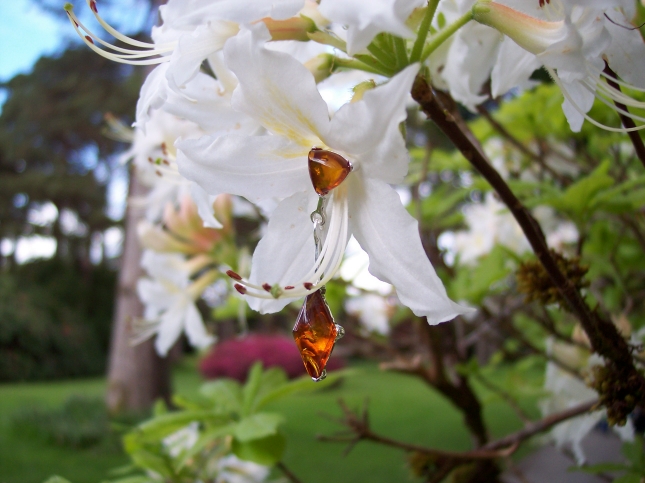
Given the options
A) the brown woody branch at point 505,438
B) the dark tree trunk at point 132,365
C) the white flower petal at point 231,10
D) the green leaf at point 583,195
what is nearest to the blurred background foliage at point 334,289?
the green leaf at point 583,195

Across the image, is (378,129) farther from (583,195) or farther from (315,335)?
(583,195)

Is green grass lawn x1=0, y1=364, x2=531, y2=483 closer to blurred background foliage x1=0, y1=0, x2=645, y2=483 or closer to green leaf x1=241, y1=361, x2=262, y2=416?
blurred background foliage x1=0, y1=0, x2=645, y2=483


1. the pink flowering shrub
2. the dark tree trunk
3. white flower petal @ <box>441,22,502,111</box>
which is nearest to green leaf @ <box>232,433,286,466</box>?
white flower petal @ <box>441,22,502,111</box>

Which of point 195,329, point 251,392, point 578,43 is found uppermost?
point 578,43

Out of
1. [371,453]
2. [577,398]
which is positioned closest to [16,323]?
[371,453]

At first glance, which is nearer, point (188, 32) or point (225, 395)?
point (188, 32)

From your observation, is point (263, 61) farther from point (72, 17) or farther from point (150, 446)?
point (150, 446)

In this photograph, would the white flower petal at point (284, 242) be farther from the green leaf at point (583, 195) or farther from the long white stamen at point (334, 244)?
the green leaf at point (583, 195)

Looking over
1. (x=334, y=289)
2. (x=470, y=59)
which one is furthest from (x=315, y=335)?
(x=334, y=289)
